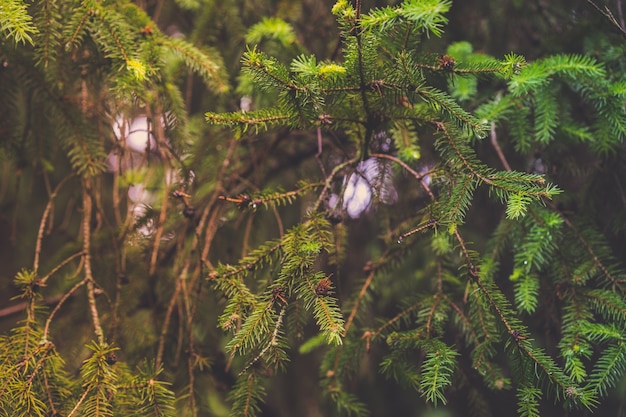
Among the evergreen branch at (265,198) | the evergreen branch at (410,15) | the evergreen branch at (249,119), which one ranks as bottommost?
the evergreen branch at (265,198)

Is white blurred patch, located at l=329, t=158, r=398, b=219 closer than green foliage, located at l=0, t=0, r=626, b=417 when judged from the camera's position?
No

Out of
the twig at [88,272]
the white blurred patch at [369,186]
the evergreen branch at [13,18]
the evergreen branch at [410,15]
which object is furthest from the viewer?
the white blurred patch at [369,186]

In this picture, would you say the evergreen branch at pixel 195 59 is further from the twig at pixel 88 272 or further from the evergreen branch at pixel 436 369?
the evergreen branch at pixel 436 369

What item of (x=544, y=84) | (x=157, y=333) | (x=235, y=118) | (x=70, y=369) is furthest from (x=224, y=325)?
(x=544, y=84)

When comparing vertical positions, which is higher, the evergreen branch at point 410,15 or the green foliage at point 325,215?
the evergreen branch at point 410,15

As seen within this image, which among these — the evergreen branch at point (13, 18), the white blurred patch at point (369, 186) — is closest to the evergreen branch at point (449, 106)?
the white blurred patch at point (369, 186)

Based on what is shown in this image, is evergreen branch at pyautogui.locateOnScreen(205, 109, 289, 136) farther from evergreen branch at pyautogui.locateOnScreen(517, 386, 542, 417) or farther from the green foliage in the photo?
evergreen branch at pyautogui.locateOnScreen(517, 386, 542, 417)

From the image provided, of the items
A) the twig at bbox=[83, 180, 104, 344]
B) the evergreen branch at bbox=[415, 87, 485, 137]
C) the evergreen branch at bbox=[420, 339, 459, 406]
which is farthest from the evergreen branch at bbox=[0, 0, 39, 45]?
the evergreen branch at bbox=[420, 339, 459, 406]

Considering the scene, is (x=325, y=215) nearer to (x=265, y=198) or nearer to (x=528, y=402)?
(x=265, y=198)
